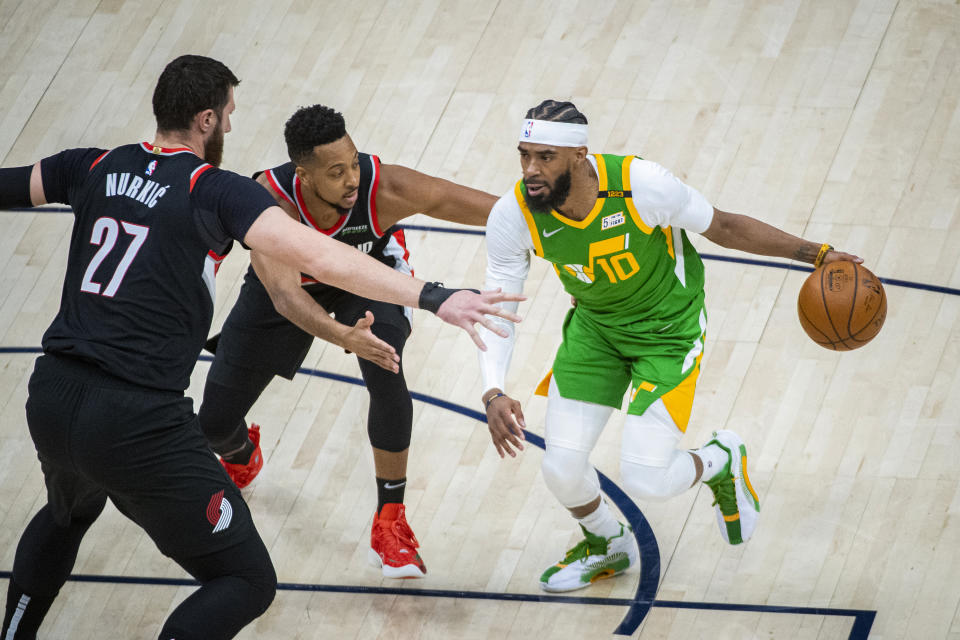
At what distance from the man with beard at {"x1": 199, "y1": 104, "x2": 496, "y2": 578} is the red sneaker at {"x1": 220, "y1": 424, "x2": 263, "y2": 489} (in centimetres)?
30

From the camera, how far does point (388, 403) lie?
16.0 feet

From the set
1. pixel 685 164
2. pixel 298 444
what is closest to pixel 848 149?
pixel 685 164

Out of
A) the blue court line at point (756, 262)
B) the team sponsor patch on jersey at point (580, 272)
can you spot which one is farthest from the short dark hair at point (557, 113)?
the blue court line at point (756, 262)

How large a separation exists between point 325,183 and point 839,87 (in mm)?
3899

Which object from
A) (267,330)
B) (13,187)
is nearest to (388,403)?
(267,330)

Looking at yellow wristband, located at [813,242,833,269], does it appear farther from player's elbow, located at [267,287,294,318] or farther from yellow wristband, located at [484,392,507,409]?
player's elbow, located at [267,287,294,318]

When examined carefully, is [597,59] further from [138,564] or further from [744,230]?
[138,564]

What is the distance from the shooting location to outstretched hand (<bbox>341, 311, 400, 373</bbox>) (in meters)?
3.87

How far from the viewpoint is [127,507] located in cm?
386

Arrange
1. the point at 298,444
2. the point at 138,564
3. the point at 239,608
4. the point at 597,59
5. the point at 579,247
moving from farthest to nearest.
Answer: the point at 597,59
the point at 298,444
the point at 138,564
the point at 579,247
the point at 239,608

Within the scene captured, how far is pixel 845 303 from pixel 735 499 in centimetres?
97

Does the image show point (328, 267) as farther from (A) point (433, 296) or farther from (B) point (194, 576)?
(B) point (194, 576)

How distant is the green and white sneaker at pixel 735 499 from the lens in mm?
4809

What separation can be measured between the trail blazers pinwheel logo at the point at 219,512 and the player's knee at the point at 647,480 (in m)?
1.55
